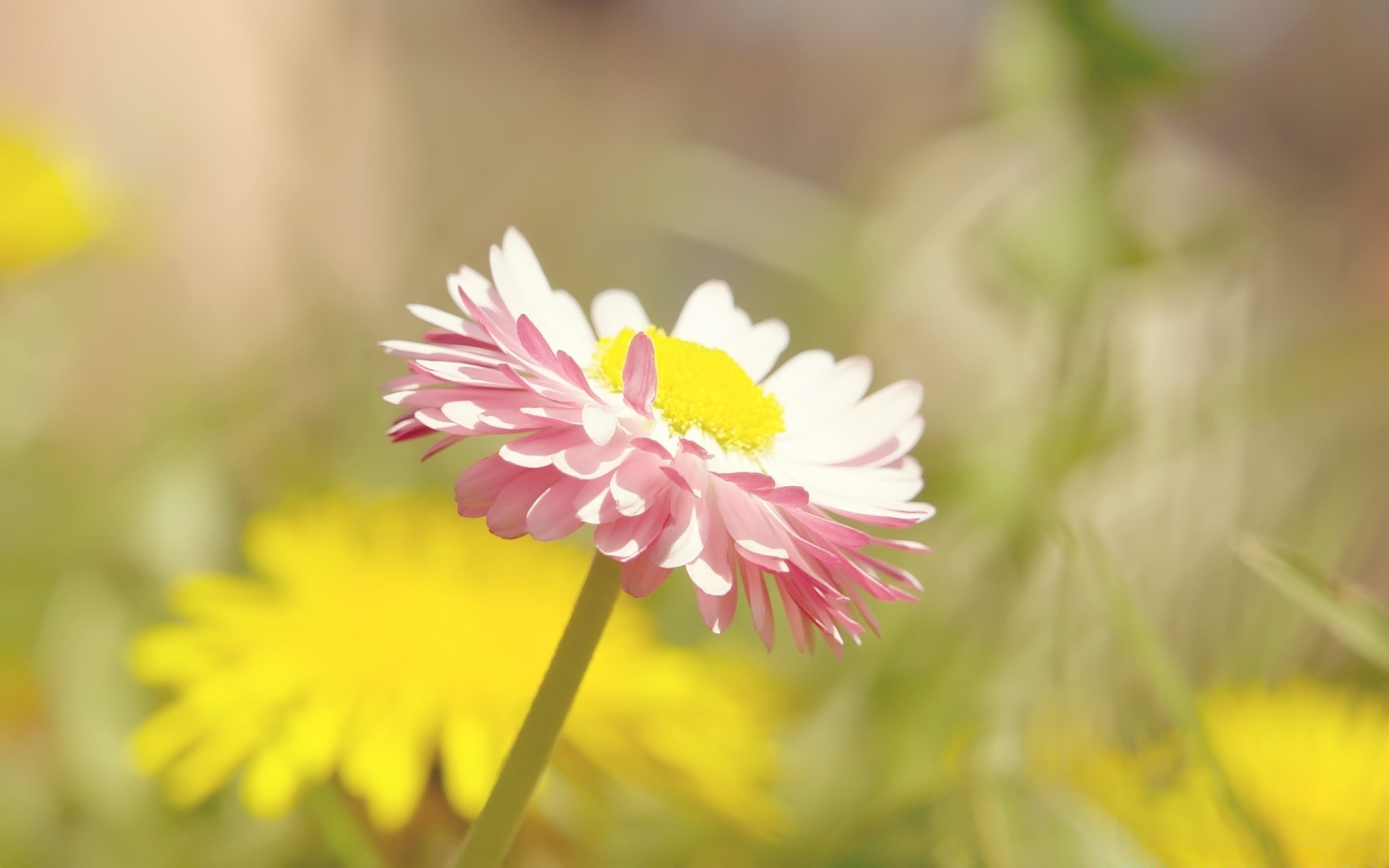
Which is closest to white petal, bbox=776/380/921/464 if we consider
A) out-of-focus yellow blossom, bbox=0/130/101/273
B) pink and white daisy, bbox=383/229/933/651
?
pink and white daisy, bbox=383/229/933/651

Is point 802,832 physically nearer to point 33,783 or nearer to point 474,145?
point 33,783

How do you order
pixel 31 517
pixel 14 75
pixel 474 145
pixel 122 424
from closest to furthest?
pixel 31 517
pixel 122 424
pixel 14 75
pixel 474 145

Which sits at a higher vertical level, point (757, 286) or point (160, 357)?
point (757, 286)

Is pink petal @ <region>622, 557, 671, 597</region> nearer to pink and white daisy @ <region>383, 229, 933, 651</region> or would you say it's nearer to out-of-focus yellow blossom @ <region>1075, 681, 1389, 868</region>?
pink and white daisy @ <region>383, 229, 933, 651</region>

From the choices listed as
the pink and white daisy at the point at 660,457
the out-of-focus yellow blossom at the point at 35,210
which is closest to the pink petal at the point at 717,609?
the pink and white daisy at the point at 660,457

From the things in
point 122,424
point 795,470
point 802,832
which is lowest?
point 122,424

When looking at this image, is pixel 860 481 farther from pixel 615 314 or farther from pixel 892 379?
pixel 892 379

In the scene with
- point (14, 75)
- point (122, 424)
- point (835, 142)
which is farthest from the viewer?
point (835, 142)

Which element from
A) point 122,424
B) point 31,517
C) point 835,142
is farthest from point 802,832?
point 835,142
